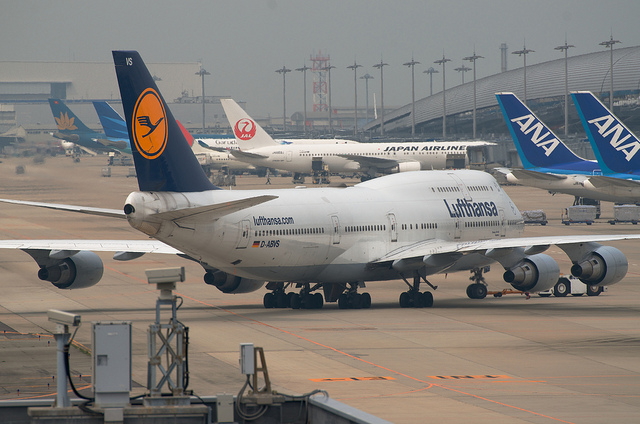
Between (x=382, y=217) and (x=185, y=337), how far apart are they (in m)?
24.3

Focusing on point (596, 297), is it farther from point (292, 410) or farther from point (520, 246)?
point (292, 410)

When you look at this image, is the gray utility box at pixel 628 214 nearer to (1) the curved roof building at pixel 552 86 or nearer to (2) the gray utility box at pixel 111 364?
(2) the gray utility box at pixel 111 364

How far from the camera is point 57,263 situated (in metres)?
35.9

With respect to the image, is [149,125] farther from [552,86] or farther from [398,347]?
[552,86]

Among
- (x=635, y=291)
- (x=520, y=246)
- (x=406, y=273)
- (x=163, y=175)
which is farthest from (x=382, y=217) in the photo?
(x=635, y=291)

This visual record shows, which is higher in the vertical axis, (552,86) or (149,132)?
(552,86)

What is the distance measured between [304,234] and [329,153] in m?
86.7

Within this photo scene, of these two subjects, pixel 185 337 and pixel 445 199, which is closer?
pixel 185 337

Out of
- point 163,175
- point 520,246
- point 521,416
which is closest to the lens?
point 521,416

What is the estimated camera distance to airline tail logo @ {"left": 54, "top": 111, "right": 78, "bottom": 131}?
186375mm

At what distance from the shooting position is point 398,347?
29062mm

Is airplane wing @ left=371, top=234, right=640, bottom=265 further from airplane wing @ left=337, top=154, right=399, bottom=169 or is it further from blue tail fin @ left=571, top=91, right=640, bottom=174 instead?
airplane wing @ left=337, top=154, right=399, bottom=169

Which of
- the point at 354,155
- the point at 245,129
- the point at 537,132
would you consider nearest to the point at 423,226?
the point at 537,132

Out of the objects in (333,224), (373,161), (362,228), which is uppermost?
(373,161)
